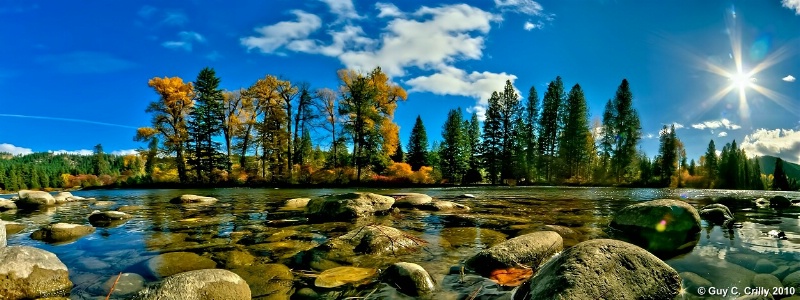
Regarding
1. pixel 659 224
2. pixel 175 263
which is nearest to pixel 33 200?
pixel 175 263

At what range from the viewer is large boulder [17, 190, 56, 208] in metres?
14.8

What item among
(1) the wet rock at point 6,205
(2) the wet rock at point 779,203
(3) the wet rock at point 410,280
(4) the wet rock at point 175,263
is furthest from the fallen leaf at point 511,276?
(1) the wet rock at point 6,205

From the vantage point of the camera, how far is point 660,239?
6680 millimetres

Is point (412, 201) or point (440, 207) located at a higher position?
point (412, 201)

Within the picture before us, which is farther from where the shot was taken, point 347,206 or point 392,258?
point 347,206

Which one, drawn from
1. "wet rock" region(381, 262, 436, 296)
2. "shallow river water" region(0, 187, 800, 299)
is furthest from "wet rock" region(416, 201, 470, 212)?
"wet rock" region(381, 262, 436, 296)

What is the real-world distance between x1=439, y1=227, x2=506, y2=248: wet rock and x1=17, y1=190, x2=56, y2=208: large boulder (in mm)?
16938

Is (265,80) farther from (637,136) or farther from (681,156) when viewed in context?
(681,156)

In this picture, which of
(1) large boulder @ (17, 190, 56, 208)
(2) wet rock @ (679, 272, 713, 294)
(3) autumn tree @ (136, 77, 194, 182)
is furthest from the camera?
(3) autumn tree @ (136, 77, 194, 182)

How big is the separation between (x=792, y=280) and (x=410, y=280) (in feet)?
13.5

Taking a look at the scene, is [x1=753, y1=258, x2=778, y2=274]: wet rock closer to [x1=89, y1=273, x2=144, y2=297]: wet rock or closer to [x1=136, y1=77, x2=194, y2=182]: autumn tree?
[x1=89, y1=273, x2=144, y2=297]: wet rock

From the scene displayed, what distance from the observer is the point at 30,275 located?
162 inches

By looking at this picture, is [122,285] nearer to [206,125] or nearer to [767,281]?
[767,281]

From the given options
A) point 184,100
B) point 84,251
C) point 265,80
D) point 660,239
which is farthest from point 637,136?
point 84,251
